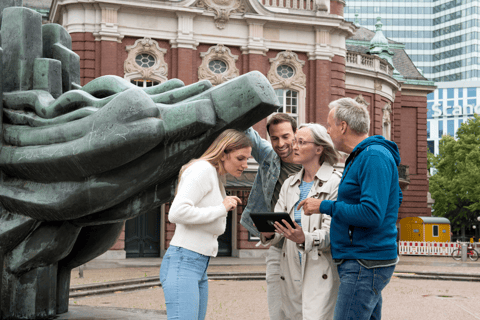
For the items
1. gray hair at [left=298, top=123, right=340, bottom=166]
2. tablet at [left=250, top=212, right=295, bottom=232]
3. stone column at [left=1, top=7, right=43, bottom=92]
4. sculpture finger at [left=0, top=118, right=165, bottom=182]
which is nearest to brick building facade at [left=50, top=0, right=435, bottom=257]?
stone column at [left=1, top=7, right=43, bottom=92]

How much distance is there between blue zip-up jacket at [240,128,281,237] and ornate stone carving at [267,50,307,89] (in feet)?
56.7

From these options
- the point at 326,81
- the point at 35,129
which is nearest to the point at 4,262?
the point at 35,129

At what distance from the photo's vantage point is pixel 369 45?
30750 mm

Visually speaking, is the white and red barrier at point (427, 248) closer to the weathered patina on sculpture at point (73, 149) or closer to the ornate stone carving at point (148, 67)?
the ornate stone carving at point (148, 67)

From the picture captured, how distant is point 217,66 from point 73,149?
17.5 meters

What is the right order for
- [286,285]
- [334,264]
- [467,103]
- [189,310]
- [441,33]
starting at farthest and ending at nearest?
1. [441,33]
2. [467,103]
3. [286,285]
4. [334,264]
5. [189,310]

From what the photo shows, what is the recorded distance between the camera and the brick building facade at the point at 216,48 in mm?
20188

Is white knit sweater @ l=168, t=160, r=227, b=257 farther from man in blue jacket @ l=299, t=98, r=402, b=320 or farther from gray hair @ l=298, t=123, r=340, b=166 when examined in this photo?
gray hair @ l=298, t=123, r=340, b=166

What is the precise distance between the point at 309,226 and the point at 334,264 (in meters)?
0.32

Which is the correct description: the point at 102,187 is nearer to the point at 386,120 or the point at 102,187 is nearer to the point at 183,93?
the point at 183,93

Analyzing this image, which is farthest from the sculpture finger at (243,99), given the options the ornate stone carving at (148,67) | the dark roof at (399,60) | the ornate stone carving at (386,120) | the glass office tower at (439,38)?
the glass office tower at (439,38)

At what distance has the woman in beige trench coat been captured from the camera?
3740 millimetres

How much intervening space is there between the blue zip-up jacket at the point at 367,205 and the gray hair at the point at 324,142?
416 millimetres

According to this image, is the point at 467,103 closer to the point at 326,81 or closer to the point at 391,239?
the point at 326,81
